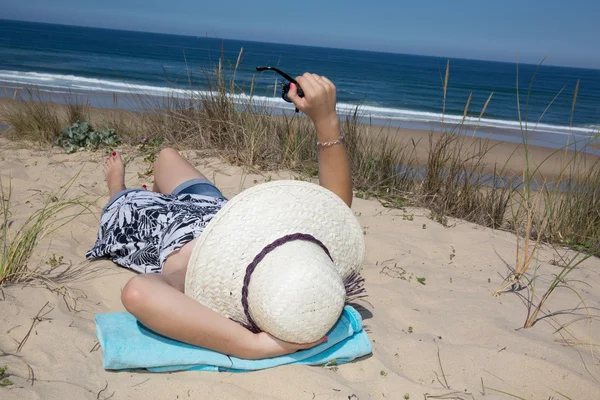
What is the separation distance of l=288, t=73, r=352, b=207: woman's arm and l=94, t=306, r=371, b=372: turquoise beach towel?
0.58 m

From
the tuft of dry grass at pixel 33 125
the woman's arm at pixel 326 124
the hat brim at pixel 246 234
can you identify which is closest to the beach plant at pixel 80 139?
the tuft of dry grass at pixel 33 125

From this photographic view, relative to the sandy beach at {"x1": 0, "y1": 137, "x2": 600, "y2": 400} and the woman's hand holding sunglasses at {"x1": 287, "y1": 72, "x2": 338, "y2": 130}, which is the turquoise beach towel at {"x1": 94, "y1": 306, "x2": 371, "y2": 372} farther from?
the woman's hand holding sunglasses at {"x1": 287, "y1": 72, "x2": 338, "y2": 130}

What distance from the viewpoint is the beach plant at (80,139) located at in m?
4.69

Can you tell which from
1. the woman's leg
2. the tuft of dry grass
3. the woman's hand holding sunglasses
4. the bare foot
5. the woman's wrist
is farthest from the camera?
the tuft of dry grass

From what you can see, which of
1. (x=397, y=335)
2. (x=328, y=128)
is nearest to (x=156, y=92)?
(x=328, y=128)

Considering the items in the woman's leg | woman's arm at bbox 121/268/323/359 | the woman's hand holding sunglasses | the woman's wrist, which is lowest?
woman's arm at bbox 121/268/323/359

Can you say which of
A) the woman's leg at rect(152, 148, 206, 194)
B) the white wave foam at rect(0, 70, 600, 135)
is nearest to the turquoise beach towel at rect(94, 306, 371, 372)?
the woman's leg at rect(152, 148, 206, 194)

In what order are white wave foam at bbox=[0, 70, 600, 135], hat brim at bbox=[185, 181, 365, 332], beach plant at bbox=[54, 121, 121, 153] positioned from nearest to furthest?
hat brim at bbox=[185, 181, 365, 332]
beach plant at bbox=[54, 121, 121, 153]
white wave foam at bbox=[0, 70, 600, 135]

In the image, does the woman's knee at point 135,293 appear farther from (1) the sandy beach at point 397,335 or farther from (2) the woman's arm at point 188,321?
(1) the sandy beach at point 397,335

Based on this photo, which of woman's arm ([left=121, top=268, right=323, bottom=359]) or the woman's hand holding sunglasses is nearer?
woman's arm ([left=121, top=268, right=323, bottom=359])

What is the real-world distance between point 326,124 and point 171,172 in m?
1.28

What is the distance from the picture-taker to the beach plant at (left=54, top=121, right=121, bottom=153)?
4.69 metres

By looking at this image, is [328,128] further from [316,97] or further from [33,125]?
[33,125]

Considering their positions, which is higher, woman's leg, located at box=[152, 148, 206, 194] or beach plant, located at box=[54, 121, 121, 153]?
woman's leg, located at box=[152, 148, 206, 194]
